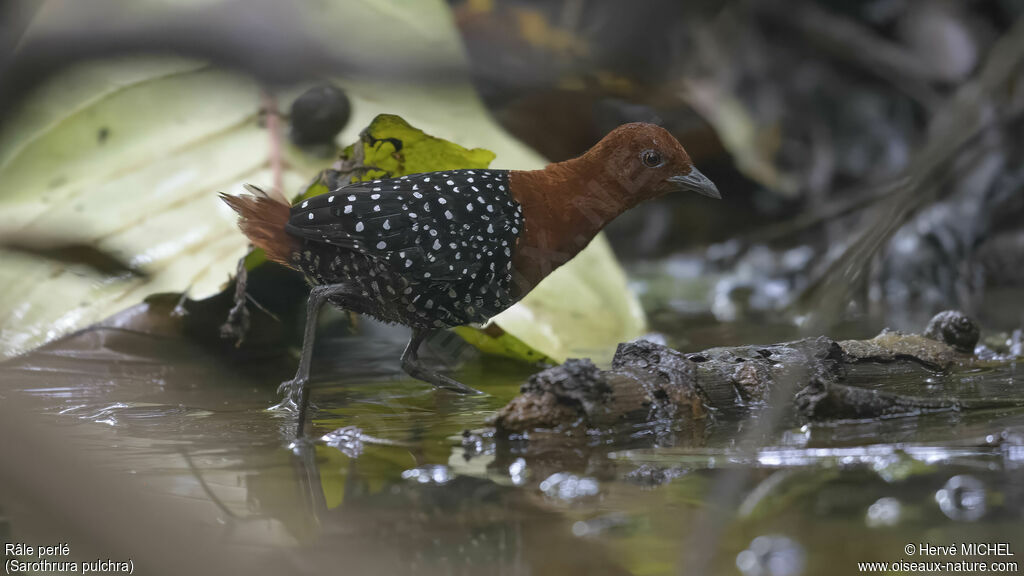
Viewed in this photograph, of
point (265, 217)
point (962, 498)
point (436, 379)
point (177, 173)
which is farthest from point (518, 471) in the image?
point (177, 173)

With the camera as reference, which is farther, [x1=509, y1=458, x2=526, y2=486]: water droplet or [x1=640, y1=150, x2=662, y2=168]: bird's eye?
[x1=640, y1=150, x2=662, y2=168]: bird's eye

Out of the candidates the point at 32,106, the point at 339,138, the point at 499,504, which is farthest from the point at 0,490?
the point at 32,106

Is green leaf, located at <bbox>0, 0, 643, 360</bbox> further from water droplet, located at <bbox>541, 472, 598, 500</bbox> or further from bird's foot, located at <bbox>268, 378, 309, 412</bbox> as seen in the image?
water droplet, located at <bbox>541, 472, 598, 500</bbox>

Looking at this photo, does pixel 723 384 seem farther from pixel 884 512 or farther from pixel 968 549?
pixel 968 549

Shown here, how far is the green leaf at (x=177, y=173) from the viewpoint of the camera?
3.31m

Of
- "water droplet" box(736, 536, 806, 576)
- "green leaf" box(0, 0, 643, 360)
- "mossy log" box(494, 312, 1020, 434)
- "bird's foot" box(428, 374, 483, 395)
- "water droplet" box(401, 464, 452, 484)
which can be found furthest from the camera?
"green leaf" box(0, 0, 643, 360)

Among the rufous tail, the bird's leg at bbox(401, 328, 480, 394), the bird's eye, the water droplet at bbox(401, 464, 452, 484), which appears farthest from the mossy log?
the rufous tail

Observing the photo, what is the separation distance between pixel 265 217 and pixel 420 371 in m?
0.71

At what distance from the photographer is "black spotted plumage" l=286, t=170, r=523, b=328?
8.30ft

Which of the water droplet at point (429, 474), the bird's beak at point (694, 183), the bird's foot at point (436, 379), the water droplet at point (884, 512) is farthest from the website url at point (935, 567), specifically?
the bird's beak at point (694, 183)

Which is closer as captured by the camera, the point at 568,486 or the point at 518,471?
the point at 568,486

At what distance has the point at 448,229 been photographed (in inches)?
101

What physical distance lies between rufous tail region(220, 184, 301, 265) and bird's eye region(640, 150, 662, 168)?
1.11 meters

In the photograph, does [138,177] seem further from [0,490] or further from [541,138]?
[0,490]
